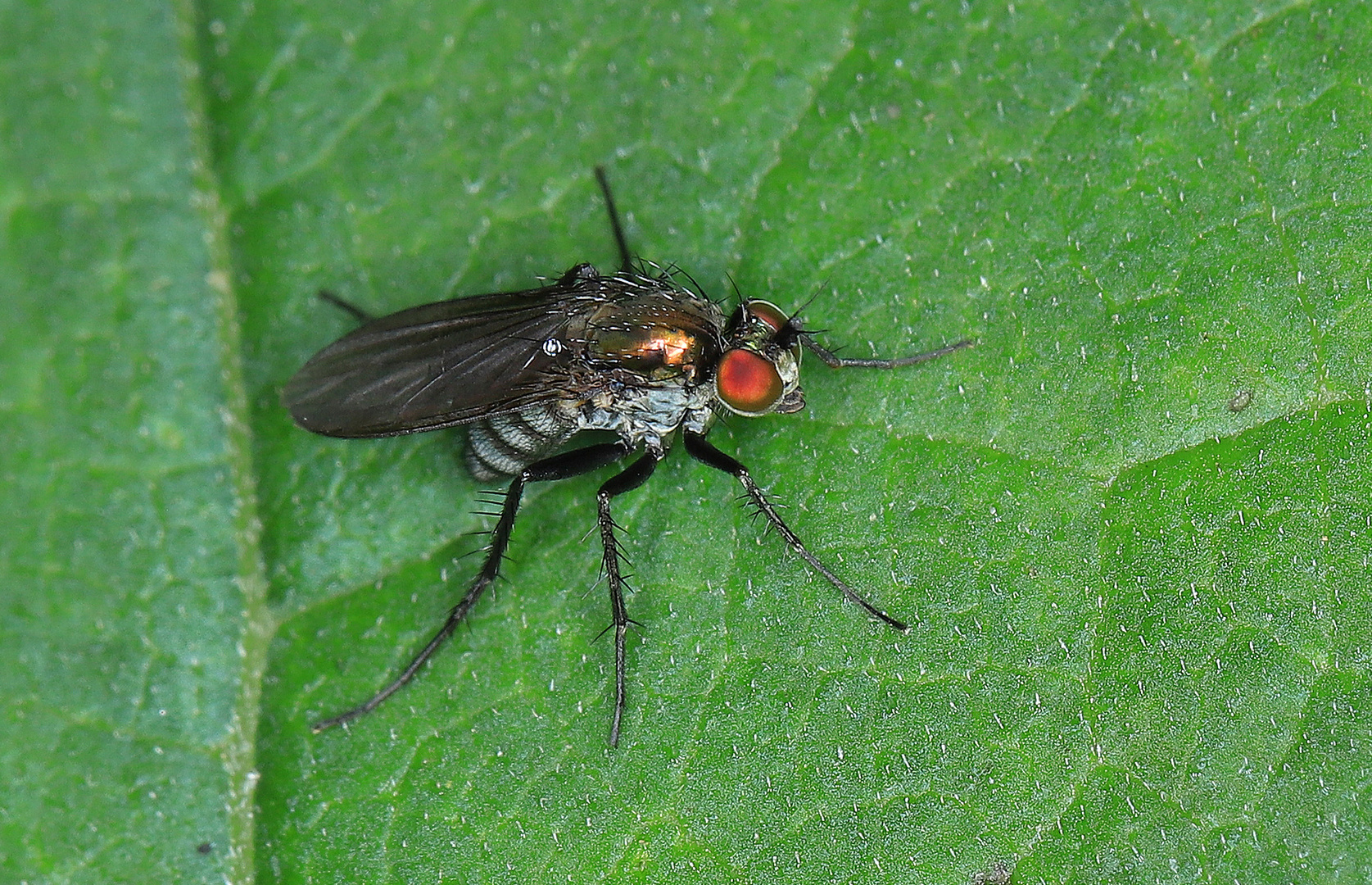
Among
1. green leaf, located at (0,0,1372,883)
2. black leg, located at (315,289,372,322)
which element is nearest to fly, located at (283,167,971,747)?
green leaf, located at (0,0,1372,883)

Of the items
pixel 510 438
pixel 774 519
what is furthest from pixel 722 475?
pixel 510 438

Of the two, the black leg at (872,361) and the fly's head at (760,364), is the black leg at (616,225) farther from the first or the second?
the black leg at (872,361)

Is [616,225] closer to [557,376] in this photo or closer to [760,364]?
[557,376]

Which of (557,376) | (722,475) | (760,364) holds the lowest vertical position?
(722,475)

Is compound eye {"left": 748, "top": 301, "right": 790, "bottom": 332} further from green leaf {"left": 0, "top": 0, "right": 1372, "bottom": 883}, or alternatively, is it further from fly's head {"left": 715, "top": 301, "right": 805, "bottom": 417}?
green leaf {"left": 0, "top": 0, "right": 1372, "bottom": 883}

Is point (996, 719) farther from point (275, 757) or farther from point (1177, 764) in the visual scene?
point (275, 757)
